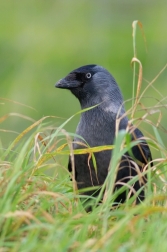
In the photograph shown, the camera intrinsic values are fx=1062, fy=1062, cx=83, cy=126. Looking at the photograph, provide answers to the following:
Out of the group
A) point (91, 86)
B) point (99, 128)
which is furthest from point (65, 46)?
point (99, 128)

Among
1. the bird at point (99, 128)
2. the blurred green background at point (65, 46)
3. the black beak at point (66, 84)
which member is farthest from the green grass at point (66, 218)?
the blurred green background at point (65, 46)

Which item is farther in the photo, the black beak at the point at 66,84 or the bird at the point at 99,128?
the black beak at the point at 66,84

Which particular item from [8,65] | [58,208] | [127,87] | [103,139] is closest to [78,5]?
[8,65]

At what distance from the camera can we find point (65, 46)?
56.8 feet

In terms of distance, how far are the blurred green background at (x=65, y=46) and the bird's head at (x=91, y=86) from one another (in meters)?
3.78

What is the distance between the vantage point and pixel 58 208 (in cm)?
570

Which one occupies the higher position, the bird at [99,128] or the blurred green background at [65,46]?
the blurred green background at [65,46]

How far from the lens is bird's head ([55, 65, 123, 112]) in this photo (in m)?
7.42

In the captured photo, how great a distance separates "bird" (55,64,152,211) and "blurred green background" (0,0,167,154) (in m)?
3.83

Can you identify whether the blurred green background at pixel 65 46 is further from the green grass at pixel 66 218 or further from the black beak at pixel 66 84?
the green grass at pixel 66 218

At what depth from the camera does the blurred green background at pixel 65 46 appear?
1358cm

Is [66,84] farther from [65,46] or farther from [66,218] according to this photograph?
[65,46]

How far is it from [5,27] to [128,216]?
1311 cm

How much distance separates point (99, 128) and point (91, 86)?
0.50 meters
